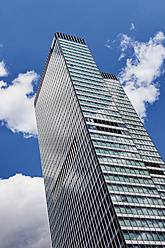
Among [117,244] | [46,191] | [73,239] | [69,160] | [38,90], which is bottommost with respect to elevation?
[117,244]

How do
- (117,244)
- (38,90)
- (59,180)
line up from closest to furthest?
(117,244) < (59,180) < (38,90)

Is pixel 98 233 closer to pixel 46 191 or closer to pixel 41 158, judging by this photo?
pixel 46 191

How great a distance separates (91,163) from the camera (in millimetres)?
87938

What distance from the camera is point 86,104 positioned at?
4090 inches

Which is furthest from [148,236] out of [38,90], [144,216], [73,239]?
[38,90]

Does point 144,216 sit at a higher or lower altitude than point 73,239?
lower

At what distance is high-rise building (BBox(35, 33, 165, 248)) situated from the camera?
7312 centimetres

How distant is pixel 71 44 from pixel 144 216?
96.9 metres

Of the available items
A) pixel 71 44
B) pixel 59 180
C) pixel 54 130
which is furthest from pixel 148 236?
pixel 71 44

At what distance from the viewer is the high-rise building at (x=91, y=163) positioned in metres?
73.1

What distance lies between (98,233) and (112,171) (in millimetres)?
17603

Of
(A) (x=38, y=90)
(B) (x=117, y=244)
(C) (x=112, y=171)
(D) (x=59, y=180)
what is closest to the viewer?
(B) (x=117, y=244)

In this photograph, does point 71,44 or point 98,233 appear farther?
point 71,44

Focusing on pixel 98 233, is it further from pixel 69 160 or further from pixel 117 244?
pixel 69 160
